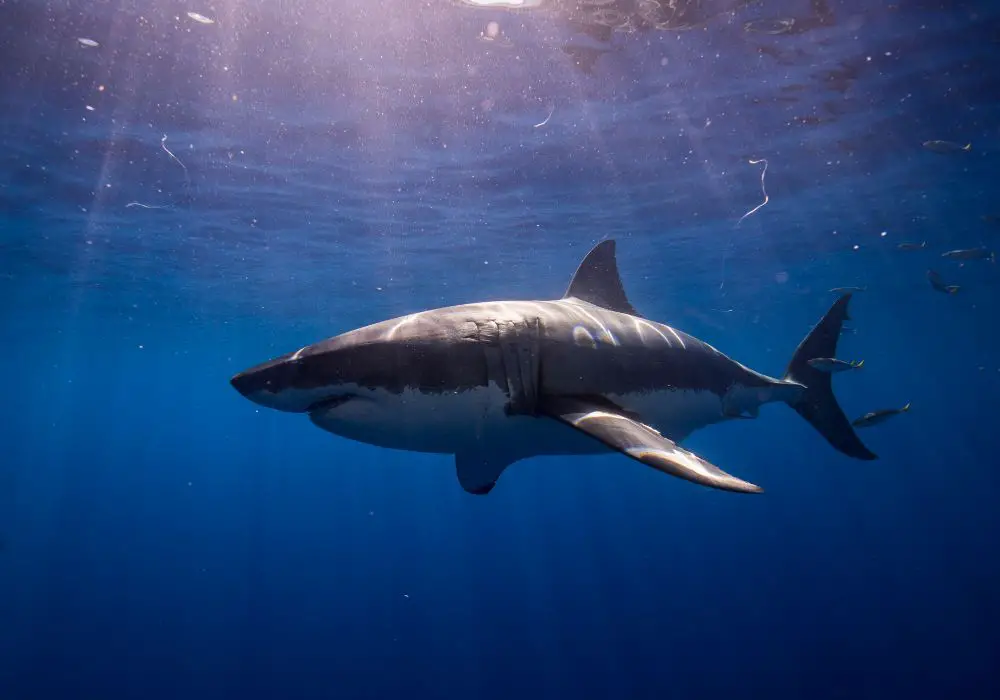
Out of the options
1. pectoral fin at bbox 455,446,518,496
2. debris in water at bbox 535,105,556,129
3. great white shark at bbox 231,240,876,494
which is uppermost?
debris in water at bbox 535,105,556,129

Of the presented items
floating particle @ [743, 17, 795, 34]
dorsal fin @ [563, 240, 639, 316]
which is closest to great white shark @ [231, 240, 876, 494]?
dorsal fin @ [563, 240, 639, 316]

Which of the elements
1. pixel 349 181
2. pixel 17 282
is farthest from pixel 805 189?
pixel 17 282

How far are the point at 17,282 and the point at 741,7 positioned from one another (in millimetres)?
28773

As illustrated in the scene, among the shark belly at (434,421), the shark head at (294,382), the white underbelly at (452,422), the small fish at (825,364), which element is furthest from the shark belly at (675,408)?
the shark head at (294,382)

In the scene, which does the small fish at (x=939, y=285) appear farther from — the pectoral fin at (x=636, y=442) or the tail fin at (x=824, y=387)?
the pectoral fin at (x=636, y=442)

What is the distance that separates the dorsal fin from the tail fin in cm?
245

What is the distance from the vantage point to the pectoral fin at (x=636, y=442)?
241 centimetres

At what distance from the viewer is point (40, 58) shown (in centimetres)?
988

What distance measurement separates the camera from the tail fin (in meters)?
6.76

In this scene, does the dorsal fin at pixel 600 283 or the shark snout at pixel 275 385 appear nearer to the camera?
the shark snout at pixel 275 385

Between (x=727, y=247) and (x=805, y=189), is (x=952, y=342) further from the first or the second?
(x=805, y=189)

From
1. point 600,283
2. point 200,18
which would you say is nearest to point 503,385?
point 600,283

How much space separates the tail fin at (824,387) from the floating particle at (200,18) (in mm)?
10276

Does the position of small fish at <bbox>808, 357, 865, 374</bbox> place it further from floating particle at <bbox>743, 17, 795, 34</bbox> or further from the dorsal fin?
floating particle at <bbox>743, 17, 795, 34</bbox>
